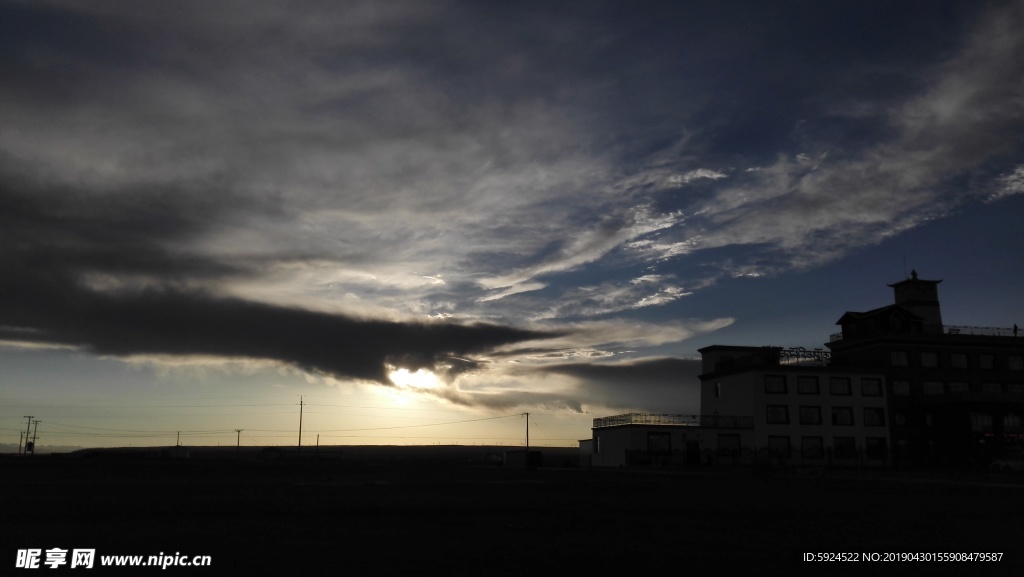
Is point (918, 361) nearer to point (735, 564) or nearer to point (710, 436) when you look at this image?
point (710, 436)

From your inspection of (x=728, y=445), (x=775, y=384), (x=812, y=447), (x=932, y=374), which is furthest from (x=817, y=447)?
(x=932, y=374)

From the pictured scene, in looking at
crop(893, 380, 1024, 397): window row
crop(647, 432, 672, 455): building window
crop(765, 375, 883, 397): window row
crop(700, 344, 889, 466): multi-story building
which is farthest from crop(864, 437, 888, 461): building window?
crop(647, 432, 672, 455): building window

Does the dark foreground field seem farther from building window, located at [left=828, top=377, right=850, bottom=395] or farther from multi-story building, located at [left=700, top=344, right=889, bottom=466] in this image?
building window, located at [left=828, top=377, right=850, bottom=395]

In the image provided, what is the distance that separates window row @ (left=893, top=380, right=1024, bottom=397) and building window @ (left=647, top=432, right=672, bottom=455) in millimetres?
26257

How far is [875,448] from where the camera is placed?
8194cm

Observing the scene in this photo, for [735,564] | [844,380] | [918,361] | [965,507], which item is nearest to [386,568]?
[735,564]

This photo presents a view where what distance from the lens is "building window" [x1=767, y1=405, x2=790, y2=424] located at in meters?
80.8

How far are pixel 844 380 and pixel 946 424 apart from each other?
11294mm

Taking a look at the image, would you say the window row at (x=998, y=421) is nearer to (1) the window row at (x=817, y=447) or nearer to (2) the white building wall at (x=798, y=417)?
(2) the white building wall at (x=798, y=417)

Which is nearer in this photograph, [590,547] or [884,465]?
[590,547]

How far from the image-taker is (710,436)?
80.8 m

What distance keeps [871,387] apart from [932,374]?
758 centimetres

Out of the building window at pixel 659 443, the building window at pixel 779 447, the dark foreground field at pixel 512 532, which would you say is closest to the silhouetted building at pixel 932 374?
the building window at pixel 779 447

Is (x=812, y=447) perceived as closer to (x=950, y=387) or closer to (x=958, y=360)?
(x=950, y=387)
